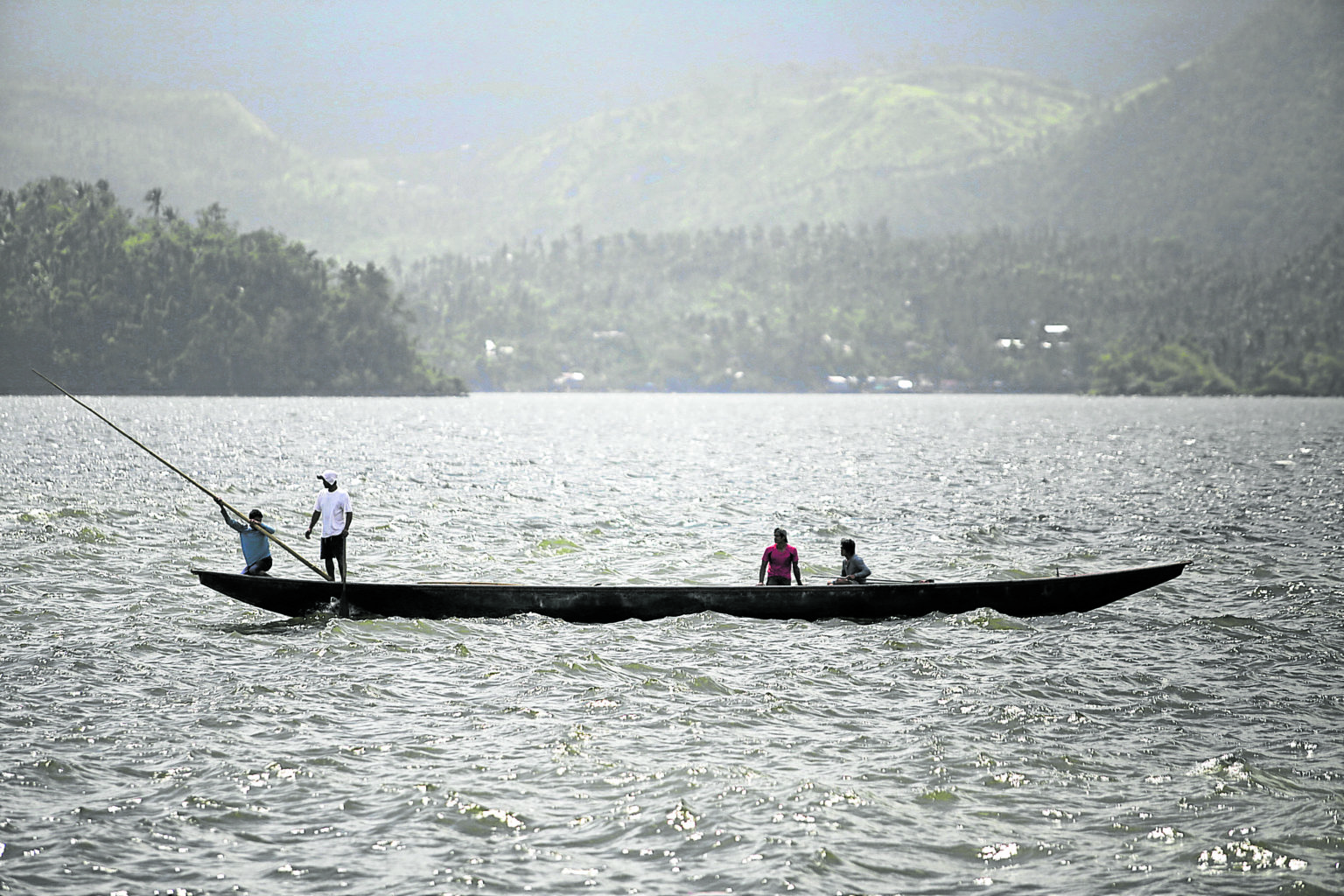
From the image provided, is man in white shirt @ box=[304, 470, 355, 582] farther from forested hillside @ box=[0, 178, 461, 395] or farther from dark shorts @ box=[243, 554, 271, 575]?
forested hillside @ box=[0, 178, 461, 395]

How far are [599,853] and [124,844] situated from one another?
4.50 metres

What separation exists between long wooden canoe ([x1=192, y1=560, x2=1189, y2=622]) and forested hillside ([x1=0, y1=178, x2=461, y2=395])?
16458 cm

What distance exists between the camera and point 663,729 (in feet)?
51.2

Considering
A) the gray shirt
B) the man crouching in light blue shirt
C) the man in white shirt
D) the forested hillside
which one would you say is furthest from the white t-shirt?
the forested hillside

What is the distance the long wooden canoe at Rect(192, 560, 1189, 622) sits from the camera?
848 inches

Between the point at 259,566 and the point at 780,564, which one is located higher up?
the point at 780,564

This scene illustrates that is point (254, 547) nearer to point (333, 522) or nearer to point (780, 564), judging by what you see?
point (333, 522)

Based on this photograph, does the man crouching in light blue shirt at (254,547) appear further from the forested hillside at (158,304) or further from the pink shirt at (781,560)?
the forested hillside at (158,304)

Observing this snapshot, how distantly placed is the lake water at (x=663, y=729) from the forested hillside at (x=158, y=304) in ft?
492

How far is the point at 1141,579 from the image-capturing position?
22906 millimetres

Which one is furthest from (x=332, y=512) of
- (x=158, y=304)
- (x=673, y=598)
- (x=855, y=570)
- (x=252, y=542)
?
(x=158, y=304)

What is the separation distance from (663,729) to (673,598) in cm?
675

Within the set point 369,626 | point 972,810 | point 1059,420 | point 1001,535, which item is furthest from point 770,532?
point 1059,420

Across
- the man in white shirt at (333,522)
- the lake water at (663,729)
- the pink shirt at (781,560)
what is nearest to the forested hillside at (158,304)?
the lake water at (663,729)
